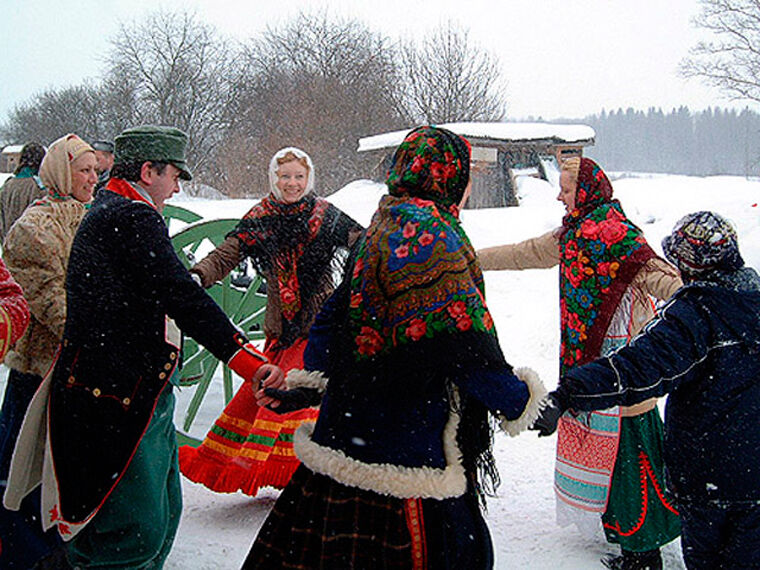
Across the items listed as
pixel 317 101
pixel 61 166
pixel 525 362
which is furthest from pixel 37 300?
pixel 317 101

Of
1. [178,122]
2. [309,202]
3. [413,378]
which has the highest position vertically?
[178,122]

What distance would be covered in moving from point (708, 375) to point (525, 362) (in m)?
4.59

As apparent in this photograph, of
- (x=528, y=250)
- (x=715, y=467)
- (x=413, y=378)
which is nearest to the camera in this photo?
(x=413, y=378)

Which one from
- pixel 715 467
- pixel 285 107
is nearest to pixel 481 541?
pixel 715 467

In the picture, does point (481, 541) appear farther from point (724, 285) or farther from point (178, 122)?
point (178, 122)

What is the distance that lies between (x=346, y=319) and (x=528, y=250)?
5.99ft

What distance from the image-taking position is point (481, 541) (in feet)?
6.68

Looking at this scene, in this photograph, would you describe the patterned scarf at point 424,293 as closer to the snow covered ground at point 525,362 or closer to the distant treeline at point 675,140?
the snow covered ground at point 525,362

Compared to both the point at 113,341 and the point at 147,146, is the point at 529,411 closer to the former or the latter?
the point at 113,341

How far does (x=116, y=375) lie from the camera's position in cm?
232

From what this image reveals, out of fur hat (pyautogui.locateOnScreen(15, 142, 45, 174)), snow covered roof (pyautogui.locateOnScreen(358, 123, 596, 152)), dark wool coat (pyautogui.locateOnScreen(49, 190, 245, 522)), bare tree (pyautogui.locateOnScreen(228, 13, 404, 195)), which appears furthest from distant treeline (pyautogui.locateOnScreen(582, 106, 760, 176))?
dark wool coat (pyautogui.locateOnScreen(49, 190, 245, 522))

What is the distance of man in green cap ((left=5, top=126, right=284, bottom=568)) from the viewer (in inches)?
91.2

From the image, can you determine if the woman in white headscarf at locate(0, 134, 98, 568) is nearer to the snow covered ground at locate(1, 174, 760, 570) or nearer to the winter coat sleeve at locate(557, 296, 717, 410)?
the snow covered ground at locate(1, 174, 760, 570)

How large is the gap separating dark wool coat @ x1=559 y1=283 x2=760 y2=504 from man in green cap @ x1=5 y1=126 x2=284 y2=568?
1147mm
